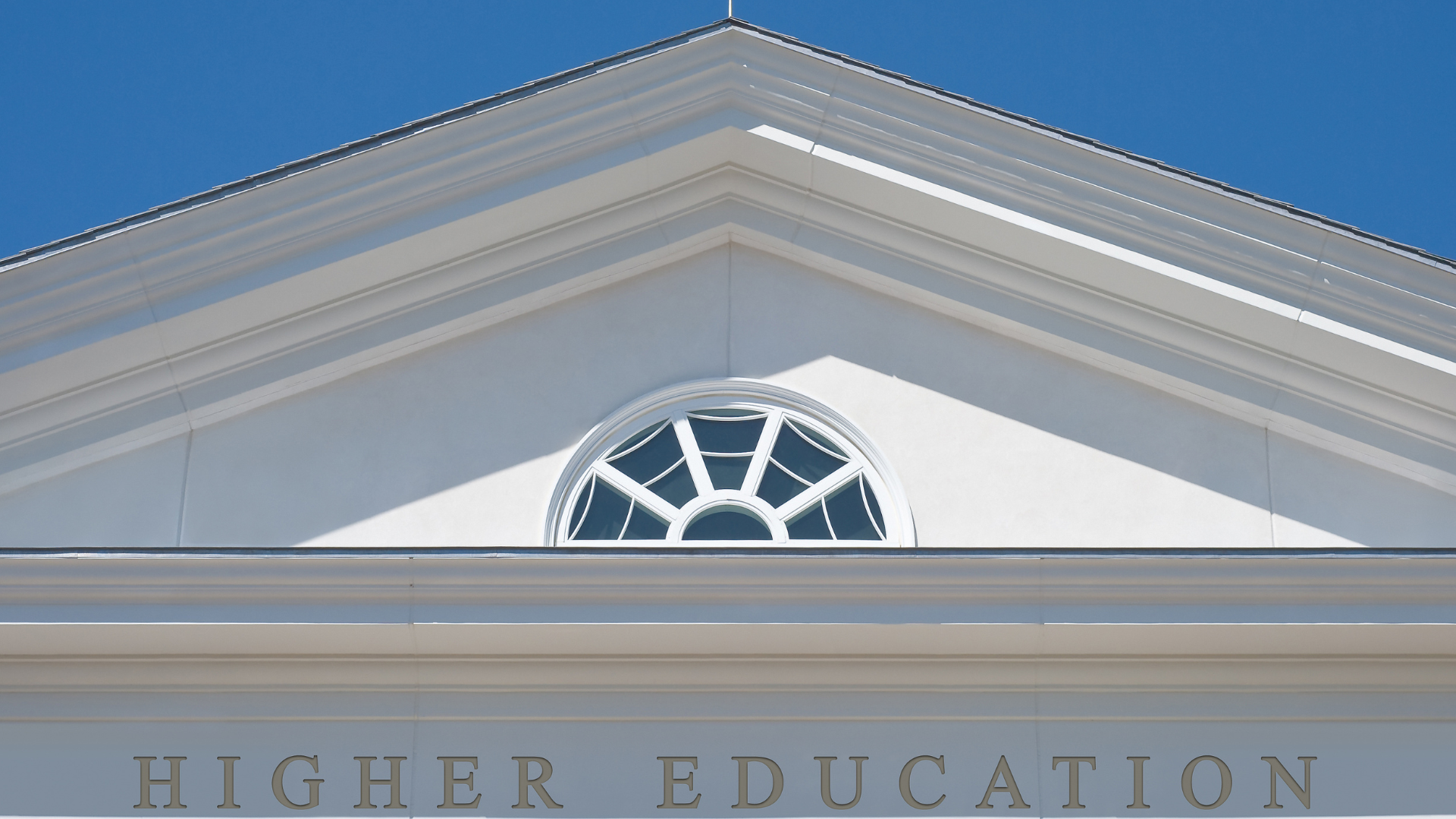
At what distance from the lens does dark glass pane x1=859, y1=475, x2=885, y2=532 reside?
822cm

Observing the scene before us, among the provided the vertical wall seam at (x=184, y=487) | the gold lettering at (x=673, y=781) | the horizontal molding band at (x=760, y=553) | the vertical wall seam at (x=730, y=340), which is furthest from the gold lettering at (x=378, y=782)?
the vertical wall seam at (x=730, y=340)

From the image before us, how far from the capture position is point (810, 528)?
26.9 feet

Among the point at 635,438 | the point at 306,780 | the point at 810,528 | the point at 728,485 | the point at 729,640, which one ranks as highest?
the point at 635,438

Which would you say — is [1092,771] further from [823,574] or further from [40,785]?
[40,785]

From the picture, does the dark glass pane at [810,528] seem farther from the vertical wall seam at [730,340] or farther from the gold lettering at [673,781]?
the gold lettering at [673,781]

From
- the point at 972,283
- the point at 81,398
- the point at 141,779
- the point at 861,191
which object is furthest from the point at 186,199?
the point at 972,283

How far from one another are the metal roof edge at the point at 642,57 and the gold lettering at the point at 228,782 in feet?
8.34

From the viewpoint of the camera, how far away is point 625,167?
28.3 feet

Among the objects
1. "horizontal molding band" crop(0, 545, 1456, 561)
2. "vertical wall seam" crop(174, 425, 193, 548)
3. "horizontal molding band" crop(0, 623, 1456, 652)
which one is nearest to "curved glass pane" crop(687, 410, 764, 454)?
"horizontal molding band" crop(0, 545, 1456, 561)

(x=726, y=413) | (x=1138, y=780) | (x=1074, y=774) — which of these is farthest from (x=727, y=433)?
(x=1138, y=780)

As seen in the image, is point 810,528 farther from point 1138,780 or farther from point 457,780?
point 457,780

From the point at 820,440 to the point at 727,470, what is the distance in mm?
492

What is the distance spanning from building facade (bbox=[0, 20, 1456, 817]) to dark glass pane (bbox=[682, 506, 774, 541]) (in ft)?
0.07

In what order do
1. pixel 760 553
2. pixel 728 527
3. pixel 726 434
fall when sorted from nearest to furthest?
1. pixel 760 553
2. pixel 728 527
3. pixel 726 434
